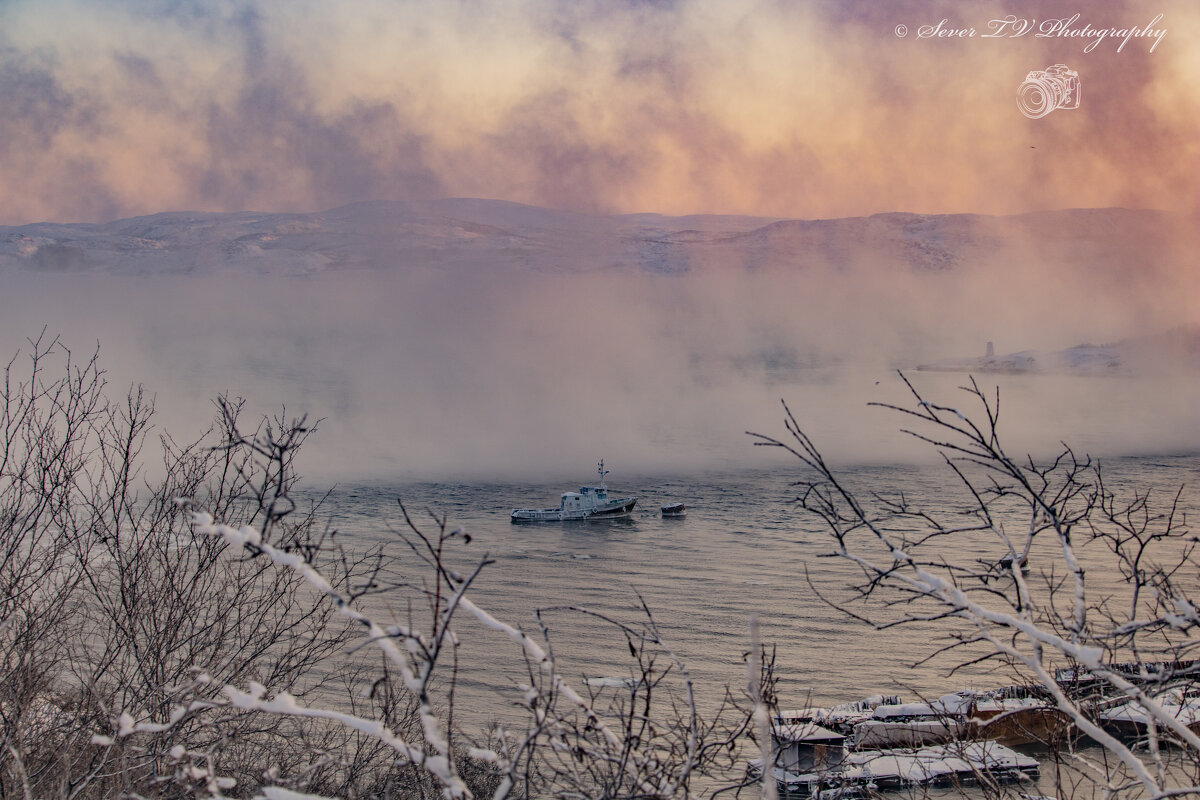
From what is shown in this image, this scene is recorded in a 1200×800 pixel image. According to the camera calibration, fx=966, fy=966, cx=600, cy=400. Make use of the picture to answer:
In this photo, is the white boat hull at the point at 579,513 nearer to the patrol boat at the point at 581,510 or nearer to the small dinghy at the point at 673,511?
the patrol boat at the point at 581,510

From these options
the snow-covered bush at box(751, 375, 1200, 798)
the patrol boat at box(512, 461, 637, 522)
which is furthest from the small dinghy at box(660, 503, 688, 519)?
the snow-covered bush at box(751, 375, 1200, 798)

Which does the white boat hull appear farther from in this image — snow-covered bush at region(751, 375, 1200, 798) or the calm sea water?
snow-covered bush at region(751, 375, 1200, 798)

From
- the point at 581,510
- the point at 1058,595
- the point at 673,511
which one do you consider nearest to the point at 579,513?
the point at 581,510

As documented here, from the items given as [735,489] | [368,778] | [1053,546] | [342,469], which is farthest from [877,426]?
[368,778]

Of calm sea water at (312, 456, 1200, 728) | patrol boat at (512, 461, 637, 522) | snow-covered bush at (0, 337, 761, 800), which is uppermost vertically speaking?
snow-covered bush at (0, 337, 761, 800)

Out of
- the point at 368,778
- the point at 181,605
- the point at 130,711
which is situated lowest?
the point at 368,778

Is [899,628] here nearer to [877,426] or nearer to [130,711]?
[130,711]
